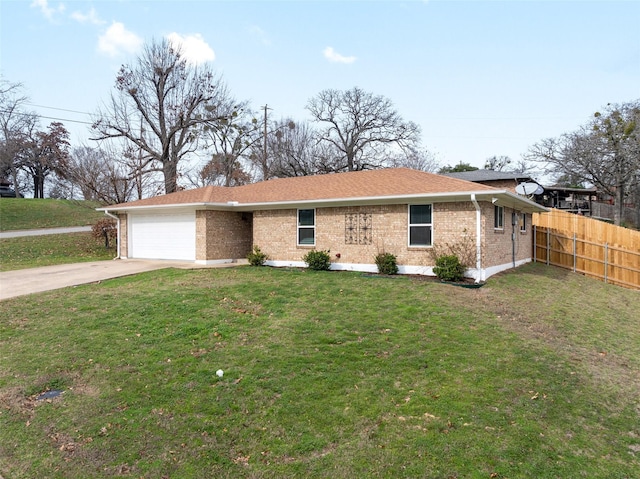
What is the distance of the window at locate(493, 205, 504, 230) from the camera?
12.7 meters

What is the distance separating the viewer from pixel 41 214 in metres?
31.0

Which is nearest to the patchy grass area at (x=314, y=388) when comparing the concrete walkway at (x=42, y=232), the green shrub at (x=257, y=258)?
the green shrub at (x=257, y=258)

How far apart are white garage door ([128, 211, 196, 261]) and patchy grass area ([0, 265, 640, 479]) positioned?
6.85 m

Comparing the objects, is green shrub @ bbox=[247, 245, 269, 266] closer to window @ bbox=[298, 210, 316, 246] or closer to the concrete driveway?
the concrete driveway

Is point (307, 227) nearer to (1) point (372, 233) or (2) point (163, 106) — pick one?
(1) point (372, 233)

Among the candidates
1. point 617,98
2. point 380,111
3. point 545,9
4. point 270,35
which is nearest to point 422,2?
point 545,9

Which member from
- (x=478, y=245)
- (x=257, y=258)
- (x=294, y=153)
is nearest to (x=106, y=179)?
(x=257, y=258)

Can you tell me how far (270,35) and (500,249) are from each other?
34.0ft

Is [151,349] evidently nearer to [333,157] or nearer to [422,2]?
[422,2]

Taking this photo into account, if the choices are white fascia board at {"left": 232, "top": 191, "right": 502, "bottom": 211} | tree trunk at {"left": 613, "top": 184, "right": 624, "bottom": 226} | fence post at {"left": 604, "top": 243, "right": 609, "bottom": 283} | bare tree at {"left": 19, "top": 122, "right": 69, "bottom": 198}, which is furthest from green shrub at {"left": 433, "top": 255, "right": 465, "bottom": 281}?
bare tree at {"left": 19, "top": 122, "right": 69, "bottom": 198}

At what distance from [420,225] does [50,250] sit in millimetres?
18595

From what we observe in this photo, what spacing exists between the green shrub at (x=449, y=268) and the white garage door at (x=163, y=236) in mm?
9370

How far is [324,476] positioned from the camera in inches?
134

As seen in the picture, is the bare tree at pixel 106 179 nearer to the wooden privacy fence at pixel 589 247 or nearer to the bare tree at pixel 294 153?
the bare tree at pixel 294 153
